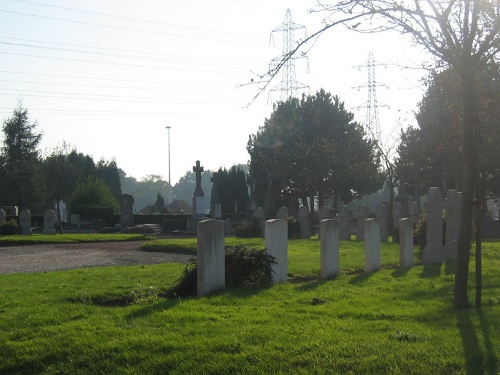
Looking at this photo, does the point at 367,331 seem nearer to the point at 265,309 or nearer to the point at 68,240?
the point at 265,309

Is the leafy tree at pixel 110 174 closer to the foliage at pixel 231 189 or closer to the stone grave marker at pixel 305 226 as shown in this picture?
the foliage at pixel 231 189

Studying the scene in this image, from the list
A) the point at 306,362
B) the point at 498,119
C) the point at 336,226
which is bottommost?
the point at 306,362

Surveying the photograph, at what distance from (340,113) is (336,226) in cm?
4693

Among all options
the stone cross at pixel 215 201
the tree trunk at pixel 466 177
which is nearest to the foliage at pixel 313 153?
the stone cross at pixel 215 201

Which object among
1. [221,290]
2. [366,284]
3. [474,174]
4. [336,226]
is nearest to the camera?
[474,174]

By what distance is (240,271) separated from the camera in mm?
10531

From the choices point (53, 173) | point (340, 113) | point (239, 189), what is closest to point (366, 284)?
point (53, 173)

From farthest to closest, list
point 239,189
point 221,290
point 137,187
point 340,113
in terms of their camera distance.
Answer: point 137,187 → point 239,189 → point 340,113 → point 221,290

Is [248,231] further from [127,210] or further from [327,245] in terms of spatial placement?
[127,210]

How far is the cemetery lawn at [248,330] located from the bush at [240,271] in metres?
0.39

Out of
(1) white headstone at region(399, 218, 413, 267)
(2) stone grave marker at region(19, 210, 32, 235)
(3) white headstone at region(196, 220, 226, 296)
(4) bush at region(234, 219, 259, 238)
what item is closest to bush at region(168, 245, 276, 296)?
(3) white headstone at region(196, 220, 226, 296)

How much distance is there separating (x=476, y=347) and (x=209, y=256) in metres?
4.41

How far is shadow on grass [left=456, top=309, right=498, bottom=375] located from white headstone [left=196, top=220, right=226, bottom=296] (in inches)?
142

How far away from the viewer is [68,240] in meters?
28.7
